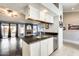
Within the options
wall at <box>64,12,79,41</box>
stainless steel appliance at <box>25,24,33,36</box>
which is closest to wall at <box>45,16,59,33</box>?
stainless steel appliance at <box>25,24,33,36</box>

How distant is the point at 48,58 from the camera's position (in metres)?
1.42

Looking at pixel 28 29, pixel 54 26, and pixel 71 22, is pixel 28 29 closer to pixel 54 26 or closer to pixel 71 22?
pixel 54 26

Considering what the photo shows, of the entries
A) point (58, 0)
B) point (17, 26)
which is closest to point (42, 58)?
point (58, 0)

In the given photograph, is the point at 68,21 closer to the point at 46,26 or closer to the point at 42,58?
the point at 46,26

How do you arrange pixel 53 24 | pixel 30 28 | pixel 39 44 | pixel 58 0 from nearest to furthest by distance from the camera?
pixel 58 0 → pixel 39 44 → pixel 53 24 → pixel 30 28

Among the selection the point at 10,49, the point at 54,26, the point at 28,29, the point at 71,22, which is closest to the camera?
the point at 10,49

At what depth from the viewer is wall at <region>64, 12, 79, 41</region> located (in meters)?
8.13

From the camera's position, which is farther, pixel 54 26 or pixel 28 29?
pixel 28 29

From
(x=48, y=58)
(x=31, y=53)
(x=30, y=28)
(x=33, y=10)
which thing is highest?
(x=33, y=10)

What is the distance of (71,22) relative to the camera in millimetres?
8398

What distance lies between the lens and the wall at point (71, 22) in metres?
8.13

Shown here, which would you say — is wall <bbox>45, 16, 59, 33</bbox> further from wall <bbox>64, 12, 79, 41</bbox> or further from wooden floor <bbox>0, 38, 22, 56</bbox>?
wall <bbox>64, 12, 79, 41</bbox>

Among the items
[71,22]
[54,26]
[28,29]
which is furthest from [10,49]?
[71,22]

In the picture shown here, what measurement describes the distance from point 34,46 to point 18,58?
117 cm
